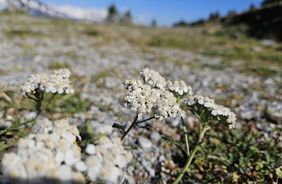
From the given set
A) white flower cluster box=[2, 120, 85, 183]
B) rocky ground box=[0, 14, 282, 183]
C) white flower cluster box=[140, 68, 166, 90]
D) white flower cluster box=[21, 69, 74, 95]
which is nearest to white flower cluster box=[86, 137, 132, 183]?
white flower cluster box=[2, 120, 85, 183]

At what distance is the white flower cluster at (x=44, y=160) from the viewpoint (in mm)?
3057

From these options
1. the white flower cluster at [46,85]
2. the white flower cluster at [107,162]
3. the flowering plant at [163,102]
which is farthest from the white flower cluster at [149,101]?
the white flower cluster at [107,162]

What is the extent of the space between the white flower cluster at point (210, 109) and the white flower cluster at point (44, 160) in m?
2.49

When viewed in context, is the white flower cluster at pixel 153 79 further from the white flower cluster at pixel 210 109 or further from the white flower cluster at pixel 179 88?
the white flower cluster at pixel 210 109

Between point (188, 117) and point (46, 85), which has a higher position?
point (46, 85)

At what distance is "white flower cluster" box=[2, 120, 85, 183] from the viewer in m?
3.06

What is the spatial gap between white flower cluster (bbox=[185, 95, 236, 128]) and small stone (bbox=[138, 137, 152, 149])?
2475mm

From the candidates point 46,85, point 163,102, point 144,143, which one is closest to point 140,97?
point 163,102

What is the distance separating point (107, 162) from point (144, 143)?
4.87 meters

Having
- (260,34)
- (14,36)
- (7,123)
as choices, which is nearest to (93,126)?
(7,123)

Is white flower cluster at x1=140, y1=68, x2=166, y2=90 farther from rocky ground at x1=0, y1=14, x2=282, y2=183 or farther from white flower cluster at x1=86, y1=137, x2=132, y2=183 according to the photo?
white flower cluster at x1=86, y1=137, x2=132, y2=183

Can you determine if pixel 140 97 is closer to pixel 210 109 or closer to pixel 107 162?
pixel 210 109

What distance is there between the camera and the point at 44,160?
10.5 feet

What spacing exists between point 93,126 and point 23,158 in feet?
18.4
